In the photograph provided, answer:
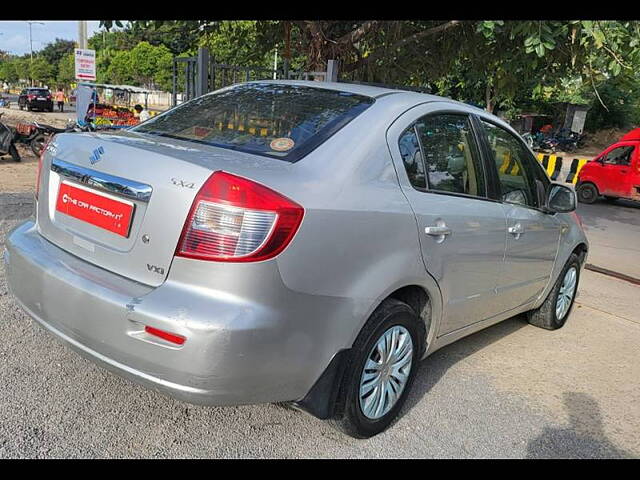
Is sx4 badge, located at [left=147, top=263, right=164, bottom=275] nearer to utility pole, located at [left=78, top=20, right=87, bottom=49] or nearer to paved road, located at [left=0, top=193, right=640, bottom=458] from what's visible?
paved road, located at [left=0, top=193, right=640, bottom=458]

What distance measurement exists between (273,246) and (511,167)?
220 cm

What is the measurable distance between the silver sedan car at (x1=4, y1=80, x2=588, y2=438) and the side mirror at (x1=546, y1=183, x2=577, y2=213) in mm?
707

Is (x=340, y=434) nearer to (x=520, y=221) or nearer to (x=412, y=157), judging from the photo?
(x=412, y=157)

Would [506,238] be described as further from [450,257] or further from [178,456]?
[178,456]

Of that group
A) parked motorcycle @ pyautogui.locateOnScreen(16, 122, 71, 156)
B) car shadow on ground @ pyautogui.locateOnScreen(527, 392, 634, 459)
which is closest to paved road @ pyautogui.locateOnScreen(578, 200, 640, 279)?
car shadow on ground @ pyautogui.locateOnScreen(527, 392, 634, 459)

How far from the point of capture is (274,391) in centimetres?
230

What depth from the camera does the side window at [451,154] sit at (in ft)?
9.74

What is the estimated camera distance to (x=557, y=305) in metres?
4.56

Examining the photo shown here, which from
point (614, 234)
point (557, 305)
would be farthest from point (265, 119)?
point (614, 234)

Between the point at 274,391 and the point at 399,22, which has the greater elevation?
the point at 399,22

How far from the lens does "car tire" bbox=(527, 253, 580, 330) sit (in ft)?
14.6

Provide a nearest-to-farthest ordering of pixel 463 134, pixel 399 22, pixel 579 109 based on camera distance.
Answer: pixel 463 134
pixel 399 22
pixel 579 109
